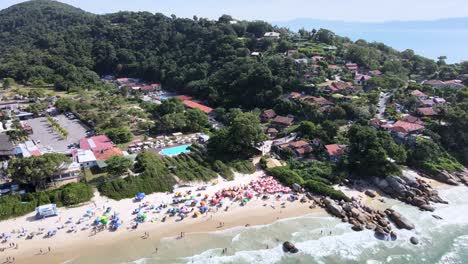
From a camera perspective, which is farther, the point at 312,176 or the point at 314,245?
the point at 312,176

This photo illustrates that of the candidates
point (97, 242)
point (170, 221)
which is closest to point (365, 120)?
point (170, 221)

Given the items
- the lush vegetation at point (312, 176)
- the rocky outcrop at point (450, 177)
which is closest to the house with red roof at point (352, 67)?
the rocky outcrop at point (450, 177)

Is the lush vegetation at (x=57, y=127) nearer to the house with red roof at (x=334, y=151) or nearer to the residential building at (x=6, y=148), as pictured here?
the residential building at (x=6, y=148)

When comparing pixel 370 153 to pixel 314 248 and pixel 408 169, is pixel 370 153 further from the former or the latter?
pixel 314 248

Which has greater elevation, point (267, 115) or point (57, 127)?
point (267, 115)

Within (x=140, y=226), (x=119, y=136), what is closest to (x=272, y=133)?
(x=119, y=136)

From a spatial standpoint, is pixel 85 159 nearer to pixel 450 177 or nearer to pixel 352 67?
pixel 450 177

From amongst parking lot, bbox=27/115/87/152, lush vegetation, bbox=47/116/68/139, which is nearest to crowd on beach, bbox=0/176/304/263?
parking lot, bbox=27/115/87/152
